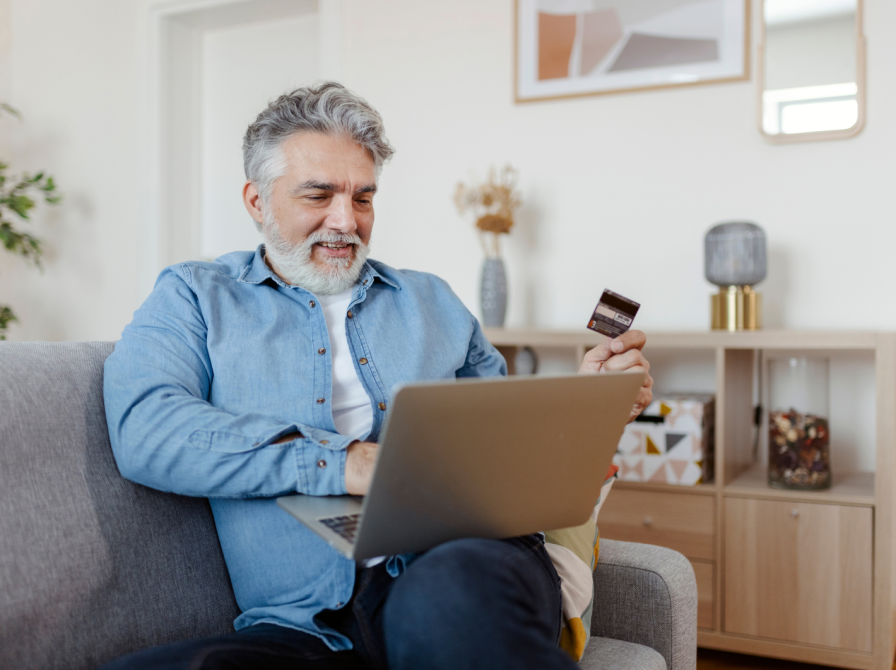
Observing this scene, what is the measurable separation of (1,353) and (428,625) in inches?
26.4

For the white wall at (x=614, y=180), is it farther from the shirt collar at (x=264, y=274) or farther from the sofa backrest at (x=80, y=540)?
the sofa backrest at (x=80, y=540)

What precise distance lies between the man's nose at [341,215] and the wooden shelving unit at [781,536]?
973 millimetres

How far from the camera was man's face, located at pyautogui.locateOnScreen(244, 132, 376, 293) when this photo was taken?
4.43ft

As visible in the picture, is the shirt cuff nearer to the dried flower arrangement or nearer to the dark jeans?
the dark jeans

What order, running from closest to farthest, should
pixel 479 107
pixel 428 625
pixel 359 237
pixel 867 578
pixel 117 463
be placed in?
1. pixel 428 625
2. pixel 117 463
3. pixel 359 237
4. pixel 867 578
5. pixel 479 107

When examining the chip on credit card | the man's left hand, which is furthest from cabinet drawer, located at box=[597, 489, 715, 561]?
the chip on credit card

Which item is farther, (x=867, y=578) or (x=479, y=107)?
(x=479, y=107)

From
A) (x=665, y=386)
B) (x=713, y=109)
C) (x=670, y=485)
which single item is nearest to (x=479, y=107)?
(x=713, y=109)

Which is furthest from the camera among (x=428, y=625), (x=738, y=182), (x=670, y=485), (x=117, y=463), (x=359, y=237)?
(x=738, y=182)

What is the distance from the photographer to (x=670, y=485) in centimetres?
210

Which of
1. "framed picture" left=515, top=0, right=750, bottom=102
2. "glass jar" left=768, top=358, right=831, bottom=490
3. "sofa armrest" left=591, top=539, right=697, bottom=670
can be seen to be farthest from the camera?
"framed picture" left=515, top=0, right=750, bottom=102

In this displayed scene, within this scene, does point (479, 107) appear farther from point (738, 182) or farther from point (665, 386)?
point (665, 386)

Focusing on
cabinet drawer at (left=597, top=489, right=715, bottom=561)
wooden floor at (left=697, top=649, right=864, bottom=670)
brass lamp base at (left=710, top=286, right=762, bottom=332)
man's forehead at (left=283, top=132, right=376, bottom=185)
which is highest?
man's forehead at (left=283, top=132, right=376, bottom=185)

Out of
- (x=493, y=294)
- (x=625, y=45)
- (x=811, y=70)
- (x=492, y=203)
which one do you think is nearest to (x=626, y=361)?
(x=493, y=294)
